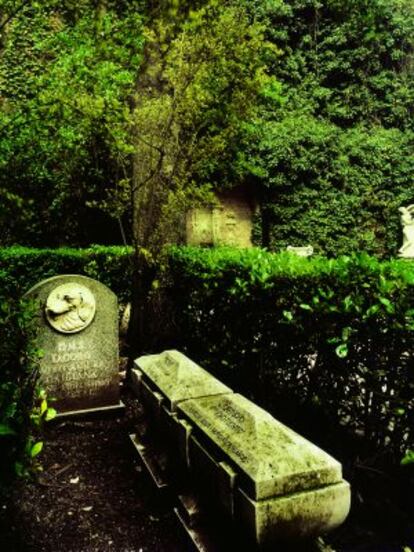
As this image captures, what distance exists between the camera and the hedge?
3273 mm

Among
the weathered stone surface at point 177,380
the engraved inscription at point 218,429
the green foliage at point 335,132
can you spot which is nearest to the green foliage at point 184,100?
the weathered stone surface at point 177,380

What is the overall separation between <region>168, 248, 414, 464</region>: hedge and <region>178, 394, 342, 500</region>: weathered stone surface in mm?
973

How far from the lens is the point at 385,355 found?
3338 millimetres

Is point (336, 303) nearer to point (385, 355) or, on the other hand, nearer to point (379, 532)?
point (385, 355)

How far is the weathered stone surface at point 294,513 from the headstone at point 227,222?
47.2ft

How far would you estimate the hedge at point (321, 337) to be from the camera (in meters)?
3.27

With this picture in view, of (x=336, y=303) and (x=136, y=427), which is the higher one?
(x=336, y=303)

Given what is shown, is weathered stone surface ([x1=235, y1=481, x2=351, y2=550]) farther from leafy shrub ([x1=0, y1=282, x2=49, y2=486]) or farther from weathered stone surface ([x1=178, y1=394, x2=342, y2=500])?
leafy shrub ([x1=0, y1=282, x2=49, y2=486])

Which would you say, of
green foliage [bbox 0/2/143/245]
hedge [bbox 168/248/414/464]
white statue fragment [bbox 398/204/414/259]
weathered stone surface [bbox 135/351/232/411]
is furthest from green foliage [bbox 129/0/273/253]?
white statue fragment [bbox 398/204/414/259]

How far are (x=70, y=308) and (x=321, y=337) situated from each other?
2.61 meters

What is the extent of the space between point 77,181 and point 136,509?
436 inches

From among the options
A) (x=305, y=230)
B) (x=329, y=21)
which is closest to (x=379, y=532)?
(x=305, y=230)

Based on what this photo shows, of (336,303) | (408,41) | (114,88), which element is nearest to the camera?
(336,303)

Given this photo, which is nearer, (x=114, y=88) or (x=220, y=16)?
(x=220, y=16)
